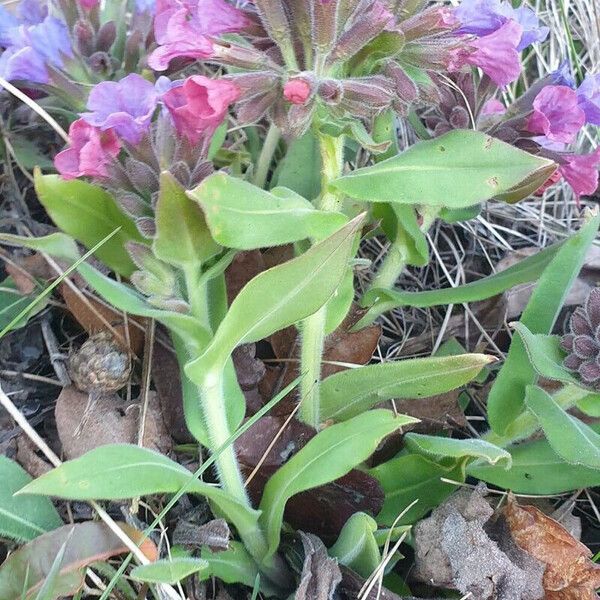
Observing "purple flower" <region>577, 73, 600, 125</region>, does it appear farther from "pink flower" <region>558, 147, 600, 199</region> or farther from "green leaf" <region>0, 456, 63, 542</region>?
"green leaf" <region>0, 456, 63, 542</region>

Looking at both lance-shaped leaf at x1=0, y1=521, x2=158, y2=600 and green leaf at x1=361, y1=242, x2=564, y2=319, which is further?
green leaf at x1=361, y1=242, x2=564, y2=319

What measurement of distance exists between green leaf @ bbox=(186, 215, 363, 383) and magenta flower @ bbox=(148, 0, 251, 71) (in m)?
0.30

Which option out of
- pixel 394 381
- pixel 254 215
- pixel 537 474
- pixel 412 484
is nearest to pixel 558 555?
pixel 537 474

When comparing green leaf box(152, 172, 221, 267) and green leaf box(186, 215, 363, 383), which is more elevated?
green leaf box(152, 172, 221, 267)

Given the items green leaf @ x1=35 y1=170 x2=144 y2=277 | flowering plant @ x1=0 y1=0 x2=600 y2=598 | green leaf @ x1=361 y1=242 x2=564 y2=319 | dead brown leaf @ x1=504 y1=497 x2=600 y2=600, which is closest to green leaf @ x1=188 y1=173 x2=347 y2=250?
flowering plant @ x1=0 y1=0 x2=600 y2=598

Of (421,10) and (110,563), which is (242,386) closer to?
(110,563)

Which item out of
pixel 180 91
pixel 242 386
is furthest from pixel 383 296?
pixel 180 91

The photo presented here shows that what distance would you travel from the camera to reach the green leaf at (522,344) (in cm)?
131

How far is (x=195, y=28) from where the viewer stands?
1.00 meters

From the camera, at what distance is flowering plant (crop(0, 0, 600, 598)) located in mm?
979

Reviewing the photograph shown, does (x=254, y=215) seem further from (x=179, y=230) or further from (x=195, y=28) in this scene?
(x=195, y=28)

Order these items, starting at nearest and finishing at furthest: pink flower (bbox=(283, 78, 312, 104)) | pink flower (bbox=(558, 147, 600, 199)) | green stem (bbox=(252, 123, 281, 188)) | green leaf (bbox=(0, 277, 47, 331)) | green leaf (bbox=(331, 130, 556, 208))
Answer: pink flower (bbox=(283, 78, 312, 104)) < green leaf (bbox=(331, 130, 556, 208)) < pink flower (bbox=(558, 147, 600, 199)) < green leaf (bbox=(0, 277, 47, 331)) < green stem (bbox=(252, 123, 281, 188))

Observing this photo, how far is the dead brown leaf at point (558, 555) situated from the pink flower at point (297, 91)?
0.76 metres

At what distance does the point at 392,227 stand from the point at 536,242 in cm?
60
